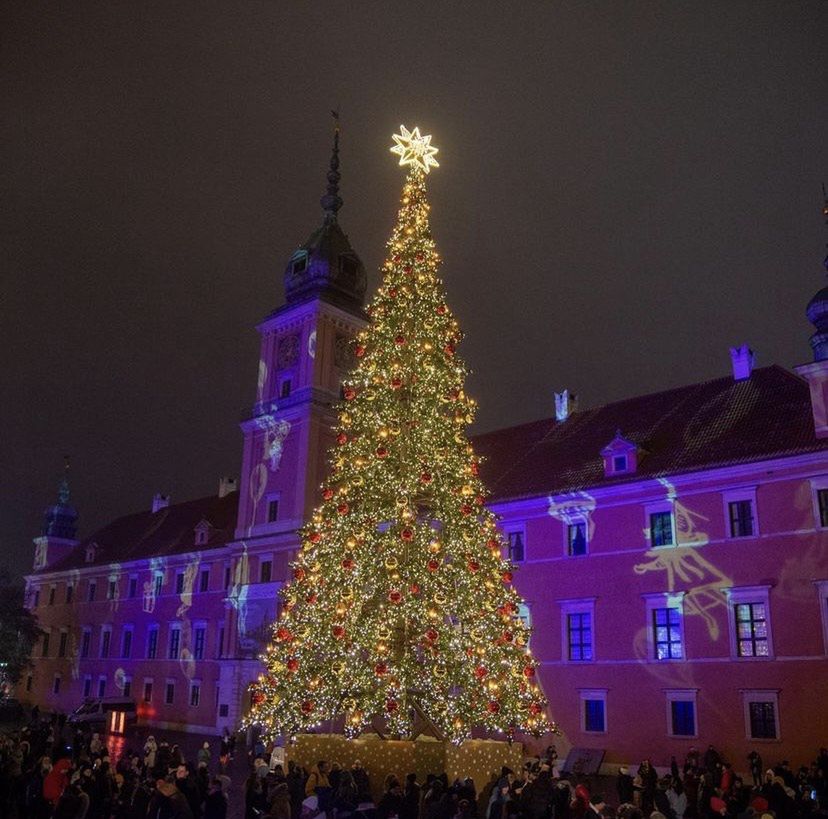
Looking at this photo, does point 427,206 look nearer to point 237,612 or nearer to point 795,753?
point 795,753

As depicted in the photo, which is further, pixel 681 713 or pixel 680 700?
pixel 680 700

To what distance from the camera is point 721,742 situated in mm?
25719

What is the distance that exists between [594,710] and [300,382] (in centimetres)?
2135

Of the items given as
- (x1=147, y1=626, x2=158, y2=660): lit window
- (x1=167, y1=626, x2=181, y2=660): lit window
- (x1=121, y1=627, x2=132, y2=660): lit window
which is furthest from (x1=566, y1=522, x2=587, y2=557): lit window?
(x1=121, y1=627, x2=132, y2=660): lit window

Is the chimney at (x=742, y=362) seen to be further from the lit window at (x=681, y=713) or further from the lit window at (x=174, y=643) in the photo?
the lit window at (x=174, y=643)

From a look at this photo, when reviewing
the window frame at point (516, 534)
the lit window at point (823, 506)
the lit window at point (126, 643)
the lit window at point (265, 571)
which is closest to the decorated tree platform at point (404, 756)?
the lit window at point (823, 506)

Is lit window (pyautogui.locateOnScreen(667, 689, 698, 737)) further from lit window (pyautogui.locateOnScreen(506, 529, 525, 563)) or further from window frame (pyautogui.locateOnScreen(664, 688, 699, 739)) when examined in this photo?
lit window (pyautogui.locateOnScreen(506, 529, 525, 563))

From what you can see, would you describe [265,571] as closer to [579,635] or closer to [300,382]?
[300,382]

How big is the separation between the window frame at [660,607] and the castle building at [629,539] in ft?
0.23

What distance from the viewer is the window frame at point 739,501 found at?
26.8 m

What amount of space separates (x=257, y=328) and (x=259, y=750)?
86.0 feet

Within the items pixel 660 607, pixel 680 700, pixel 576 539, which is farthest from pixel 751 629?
pixel 576 539

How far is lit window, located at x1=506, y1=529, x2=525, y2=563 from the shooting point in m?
32.7

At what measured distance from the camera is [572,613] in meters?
30.6
